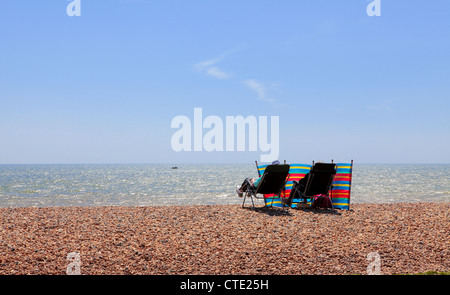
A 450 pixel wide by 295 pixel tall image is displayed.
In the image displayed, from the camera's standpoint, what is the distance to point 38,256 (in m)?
6.75

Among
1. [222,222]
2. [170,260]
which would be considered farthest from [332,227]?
[170,260]

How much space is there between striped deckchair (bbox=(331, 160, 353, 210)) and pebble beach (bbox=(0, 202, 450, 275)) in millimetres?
1430

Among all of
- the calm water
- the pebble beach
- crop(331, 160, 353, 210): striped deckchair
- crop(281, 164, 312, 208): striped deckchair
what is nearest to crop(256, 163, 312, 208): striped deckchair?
crop(281, 164, 312, 208): striped deckchair

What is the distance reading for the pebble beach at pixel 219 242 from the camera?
6473 millimetres

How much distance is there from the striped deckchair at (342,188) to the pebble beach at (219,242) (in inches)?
56.3

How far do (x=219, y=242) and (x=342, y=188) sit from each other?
5661 mm

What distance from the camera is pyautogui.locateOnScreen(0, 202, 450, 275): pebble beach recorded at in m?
6.47

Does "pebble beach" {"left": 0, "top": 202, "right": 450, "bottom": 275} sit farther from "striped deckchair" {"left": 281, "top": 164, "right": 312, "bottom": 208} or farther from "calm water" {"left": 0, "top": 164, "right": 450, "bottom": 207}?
"calm water" {"left": 0, "top": 164, "right": 450, "bottom": 207}

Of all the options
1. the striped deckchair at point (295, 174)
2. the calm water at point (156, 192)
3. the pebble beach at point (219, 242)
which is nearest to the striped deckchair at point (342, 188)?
the striped deckchair at point (295, 174)

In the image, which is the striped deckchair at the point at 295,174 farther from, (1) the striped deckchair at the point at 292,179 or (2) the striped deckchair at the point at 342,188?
(2) the striped deckchair at the point at 342,188

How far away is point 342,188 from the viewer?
1207cm

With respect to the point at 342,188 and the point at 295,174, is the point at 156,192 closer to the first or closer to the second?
the point at 295,174
